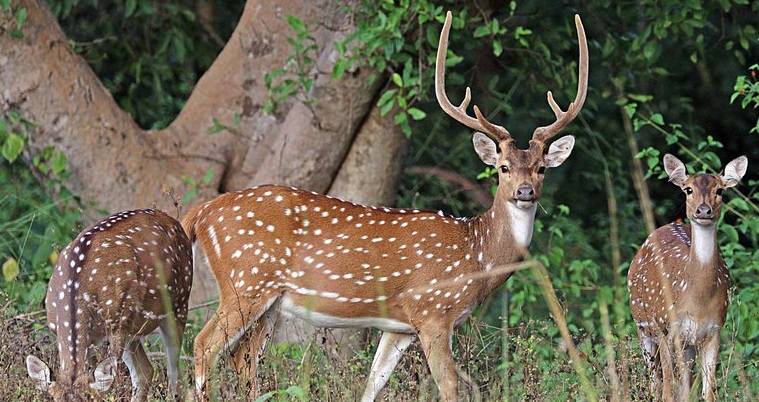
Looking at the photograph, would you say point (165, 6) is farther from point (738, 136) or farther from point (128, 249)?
point (738, 136)

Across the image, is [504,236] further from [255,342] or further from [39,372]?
[39,372]

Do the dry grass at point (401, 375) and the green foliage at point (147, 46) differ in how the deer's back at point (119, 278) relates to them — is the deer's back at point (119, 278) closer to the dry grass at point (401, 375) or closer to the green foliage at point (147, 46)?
the dry grass at point (401, 375)

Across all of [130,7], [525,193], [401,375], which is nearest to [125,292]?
[401,375]

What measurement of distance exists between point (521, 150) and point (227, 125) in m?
2.98

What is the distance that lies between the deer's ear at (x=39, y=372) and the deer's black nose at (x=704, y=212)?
11.0ft

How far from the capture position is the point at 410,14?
353 inches

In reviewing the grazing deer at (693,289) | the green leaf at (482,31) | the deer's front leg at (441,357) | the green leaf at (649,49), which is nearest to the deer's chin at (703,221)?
the grazing deer at (693,289)

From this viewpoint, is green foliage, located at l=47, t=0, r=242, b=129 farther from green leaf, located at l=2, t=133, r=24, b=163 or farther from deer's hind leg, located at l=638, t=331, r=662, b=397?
deer's hind leg, located at l=638, t=331, r=662, b=397

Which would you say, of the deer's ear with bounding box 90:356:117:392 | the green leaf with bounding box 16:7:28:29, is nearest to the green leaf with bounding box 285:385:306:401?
the deer's ear with bounding box 90:356:117:392

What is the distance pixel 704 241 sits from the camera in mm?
7562

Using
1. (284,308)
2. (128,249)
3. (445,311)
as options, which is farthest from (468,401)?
(128,249)

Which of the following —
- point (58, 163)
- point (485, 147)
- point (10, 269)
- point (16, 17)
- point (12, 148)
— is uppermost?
point (16, 17)

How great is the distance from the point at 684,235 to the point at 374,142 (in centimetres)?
227

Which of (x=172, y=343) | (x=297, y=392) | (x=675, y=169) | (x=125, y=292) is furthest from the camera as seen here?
(x=675, y=169)
